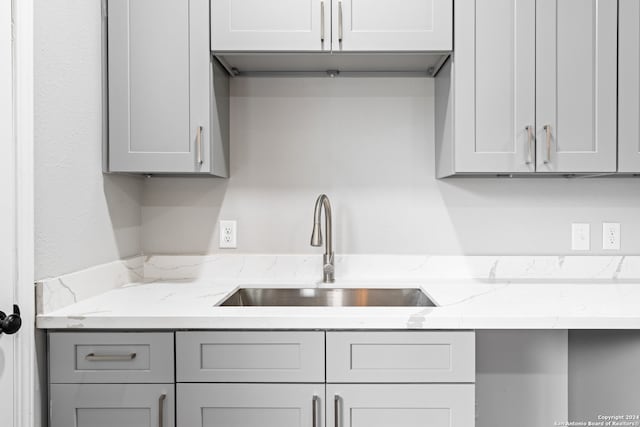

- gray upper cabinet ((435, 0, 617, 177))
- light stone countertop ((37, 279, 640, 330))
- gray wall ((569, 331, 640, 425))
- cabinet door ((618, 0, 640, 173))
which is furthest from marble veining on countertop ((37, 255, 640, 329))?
cabinet door ((618, 0, 640, 173))

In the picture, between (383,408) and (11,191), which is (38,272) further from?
(383,408)

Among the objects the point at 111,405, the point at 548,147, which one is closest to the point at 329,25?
the point at 548,147

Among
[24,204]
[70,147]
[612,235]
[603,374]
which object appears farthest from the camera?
[612,235]

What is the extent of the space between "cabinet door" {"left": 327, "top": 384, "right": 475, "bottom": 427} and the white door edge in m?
0.82

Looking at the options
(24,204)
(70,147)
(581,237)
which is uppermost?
(70,147)

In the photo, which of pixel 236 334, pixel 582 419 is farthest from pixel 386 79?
pixel 582 419

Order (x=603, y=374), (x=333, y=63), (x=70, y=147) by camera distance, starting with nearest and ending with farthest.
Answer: (x=70, y=147) → (x=603, y=374) → (x=333, y=63)

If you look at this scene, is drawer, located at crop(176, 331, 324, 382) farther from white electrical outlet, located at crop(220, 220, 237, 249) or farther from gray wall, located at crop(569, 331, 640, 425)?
gray wall, located at crop(569, 331, 640, 425)

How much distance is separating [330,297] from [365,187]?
487 millimetres

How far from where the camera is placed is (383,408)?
132 centimetres

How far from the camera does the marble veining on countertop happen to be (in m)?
1.31

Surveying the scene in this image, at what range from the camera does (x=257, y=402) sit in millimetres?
1318

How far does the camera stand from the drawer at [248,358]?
1.32 m

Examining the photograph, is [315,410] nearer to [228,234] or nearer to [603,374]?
[228,234]
